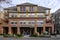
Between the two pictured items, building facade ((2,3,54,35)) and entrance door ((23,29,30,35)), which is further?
entrance door ((23,29,30,35))

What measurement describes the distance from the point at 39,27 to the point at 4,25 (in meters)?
12.0

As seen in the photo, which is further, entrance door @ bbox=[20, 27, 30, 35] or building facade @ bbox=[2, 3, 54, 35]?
entrance door @ bbox=[20, 27, 30, 35]

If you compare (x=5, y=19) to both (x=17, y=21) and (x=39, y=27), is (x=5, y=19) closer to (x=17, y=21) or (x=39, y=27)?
(x=17, y=21)

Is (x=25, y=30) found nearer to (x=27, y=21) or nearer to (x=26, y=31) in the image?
(x=26, y=31)

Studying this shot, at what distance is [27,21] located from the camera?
6081cm

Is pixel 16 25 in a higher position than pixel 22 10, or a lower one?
lower

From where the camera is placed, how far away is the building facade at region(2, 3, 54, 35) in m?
59.8

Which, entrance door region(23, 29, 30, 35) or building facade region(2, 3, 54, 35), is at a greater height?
building facade region(2, 3, 54, 35)

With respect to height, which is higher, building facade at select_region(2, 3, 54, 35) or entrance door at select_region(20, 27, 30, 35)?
building facade at select_region(2, 3, 54, 35)

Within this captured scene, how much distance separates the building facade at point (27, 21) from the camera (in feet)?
196

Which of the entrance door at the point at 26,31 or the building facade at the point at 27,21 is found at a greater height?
the building facade at the point at 27,21

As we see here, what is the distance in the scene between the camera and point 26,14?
61969 mm

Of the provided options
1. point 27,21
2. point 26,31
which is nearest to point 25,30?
point 26,31

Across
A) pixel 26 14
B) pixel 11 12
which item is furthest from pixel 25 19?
pixel 11 12
